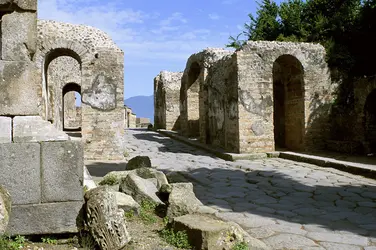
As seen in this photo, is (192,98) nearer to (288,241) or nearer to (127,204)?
(127,204)

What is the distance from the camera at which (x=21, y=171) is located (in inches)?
108

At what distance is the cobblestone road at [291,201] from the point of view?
3291mm

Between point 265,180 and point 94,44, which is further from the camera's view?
point 94,44

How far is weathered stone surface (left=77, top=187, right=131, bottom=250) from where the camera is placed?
8.69 feet

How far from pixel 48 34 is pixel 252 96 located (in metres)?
5.30

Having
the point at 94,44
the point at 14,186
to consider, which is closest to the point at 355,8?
the point at 94,44

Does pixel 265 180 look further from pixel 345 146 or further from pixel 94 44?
pixel 94 44

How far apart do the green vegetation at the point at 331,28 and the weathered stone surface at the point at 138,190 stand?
26.6ft

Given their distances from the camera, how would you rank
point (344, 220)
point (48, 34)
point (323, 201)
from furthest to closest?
point (48, 34) < point (323, 201) < point (344, 220)

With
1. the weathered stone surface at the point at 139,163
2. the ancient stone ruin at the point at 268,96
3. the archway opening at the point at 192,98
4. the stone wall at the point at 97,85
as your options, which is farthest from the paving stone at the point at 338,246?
the archway opening at the point at 192,98

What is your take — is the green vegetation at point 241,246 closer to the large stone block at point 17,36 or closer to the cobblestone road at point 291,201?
the cobblestone road at point 291,201

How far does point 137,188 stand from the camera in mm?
4039

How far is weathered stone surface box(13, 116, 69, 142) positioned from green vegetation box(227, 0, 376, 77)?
9.30 metres

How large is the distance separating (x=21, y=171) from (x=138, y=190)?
1.52 metres
